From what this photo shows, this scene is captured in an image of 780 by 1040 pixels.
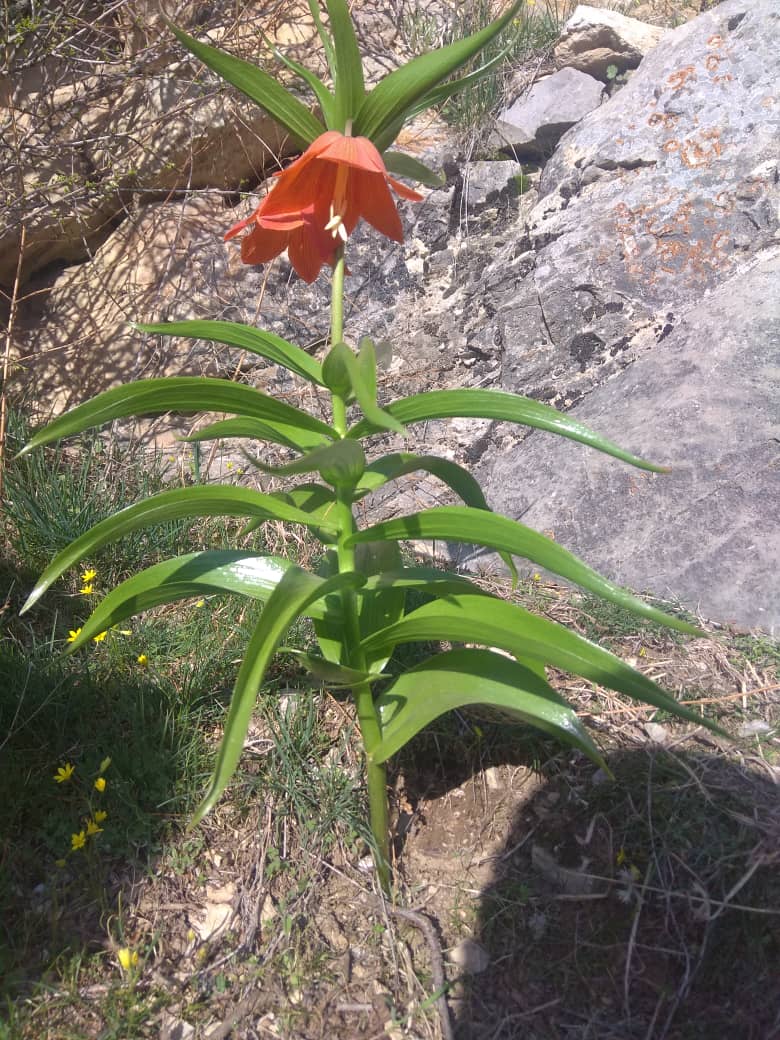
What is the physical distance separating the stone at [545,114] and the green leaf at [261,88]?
263 cm

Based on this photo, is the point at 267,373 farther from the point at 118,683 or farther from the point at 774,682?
the point at 774,682

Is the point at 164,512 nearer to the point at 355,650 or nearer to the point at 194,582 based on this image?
the point at 194,582

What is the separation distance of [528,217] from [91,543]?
2.73 meters

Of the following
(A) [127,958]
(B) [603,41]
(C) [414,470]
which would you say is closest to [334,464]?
(C) [414,470]

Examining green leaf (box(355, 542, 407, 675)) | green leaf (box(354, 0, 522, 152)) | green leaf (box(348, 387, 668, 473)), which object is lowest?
green leaf (box(355, 542, 407, 675))

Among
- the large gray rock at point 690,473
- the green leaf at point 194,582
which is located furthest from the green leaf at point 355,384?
the large gray rock at point 690,473

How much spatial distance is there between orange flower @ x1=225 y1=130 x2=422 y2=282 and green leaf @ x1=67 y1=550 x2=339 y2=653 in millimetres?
508

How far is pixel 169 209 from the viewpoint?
3354mm

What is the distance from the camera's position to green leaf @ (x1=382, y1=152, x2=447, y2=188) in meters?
1.21

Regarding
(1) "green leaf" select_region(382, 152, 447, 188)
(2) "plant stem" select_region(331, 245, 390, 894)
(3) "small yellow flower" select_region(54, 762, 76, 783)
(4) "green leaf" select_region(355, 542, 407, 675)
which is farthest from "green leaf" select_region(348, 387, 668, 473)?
(3) "small yellow flower" select_region(54, 762, 76, 783)

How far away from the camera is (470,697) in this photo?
119 centimetres

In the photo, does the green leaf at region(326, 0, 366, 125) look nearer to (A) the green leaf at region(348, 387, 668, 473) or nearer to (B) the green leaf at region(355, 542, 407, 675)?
(A) the green leaf at region(348, 387, 668, 473)

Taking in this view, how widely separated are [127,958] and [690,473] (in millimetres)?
1869

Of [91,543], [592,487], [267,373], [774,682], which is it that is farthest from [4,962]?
[267,373]
